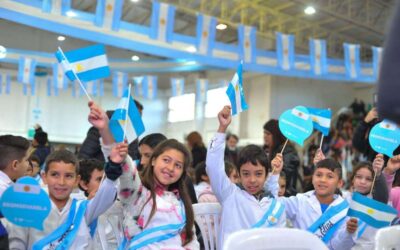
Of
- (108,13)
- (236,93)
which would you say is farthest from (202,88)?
(236,93)

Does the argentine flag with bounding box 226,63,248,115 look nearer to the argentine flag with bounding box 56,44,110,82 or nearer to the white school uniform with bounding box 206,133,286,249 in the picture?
the white school uniform with bounding box 206,133,286,249

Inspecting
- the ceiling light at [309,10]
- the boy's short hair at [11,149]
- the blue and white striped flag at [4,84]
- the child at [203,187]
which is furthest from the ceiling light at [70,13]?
the ceiling light at [309,10]

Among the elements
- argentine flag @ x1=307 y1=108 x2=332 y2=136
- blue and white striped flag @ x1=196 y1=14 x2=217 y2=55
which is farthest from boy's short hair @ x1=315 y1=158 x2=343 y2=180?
blue and white striped flag @ x1=196 y1=14 x2=217 y2=55

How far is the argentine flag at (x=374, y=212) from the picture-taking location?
74.0 inches

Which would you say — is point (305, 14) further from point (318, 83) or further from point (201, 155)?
point (201, 155)

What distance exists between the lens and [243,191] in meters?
2.43

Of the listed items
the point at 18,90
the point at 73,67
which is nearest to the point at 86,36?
the point at 73,67

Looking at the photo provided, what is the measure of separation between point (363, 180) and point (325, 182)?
39 cm

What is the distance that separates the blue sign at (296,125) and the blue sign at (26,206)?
1.72 m

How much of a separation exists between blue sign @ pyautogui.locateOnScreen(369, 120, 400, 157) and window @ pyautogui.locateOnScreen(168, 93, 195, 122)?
1199 centimetres

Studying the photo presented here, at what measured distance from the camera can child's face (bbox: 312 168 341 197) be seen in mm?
2762

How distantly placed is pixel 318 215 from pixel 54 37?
232 inches

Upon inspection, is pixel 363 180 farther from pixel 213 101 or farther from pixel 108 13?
pixel 213 101

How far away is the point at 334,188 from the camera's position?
2.81m
